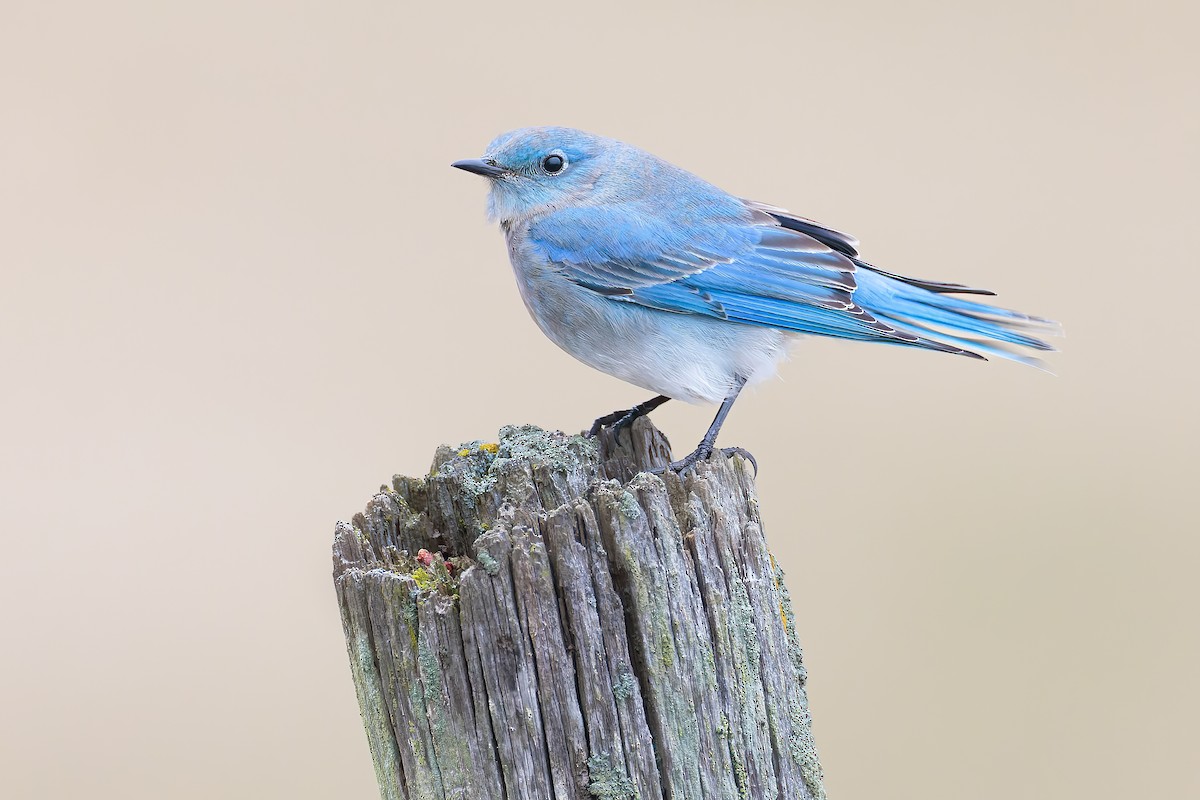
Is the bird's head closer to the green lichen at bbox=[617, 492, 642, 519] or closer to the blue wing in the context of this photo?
the blue wing

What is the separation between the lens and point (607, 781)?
8.50 feet

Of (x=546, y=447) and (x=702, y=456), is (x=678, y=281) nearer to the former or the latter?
(x=702, y=456)

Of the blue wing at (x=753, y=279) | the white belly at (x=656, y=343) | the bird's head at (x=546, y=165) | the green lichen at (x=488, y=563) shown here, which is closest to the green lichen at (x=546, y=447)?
the green lichen at (x=488, y=563)

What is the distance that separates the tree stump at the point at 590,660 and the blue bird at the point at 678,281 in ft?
5.19

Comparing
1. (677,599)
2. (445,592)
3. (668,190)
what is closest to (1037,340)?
(668,190)

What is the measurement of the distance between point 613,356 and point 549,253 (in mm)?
546

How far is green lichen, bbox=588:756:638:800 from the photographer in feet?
8.49

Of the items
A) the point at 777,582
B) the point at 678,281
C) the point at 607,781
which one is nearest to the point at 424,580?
the point at 607,781

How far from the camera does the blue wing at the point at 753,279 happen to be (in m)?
4.71

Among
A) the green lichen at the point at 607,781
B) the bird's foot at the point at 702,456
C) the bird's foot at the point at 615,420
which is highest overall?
the bird's foot at the point at 615,420

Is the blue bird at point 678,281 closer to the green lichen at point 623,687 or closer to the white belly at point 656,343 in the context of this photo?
the white belly at point 656,343

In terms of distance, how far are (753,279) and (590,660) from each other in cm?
256

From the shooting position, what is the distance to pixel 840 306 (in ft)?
15.6

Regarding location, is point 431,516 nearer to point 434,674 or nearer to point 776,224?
point 434,674
